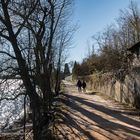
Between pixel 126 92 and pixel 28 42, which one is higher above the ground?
pixel 28 42

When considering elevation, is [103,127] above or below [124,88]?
below

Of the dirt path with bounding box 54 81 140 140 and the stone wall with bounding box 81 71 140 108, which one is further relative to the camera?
the stone wall with bounding box 81 71 140 108

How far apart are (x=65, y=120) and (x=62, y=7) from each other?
1692 cm

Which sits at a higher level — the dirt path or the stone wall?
the stone wall

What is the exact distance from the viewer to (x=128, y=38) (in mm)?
62219

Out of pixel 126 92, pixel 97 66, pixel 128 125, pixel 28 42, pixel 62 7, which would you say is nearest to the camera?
pixel 128 125

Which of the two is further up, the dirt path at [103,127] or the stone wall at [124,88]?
the stone wall at [124,88]

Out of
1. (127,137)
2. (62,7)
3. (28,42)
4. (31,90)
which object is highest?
(62,7)

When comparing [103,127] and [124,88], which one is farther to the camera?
[124,88]

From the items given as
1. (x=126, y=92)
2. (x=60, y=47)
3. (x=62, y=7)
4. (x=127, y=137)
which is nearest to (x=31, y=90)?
(x=127, y=137)

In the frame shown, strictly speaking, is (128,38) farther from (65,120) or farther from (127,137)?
(127,137)

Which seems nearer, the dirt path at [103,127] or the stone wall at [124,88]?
the dirt path at [103,127]

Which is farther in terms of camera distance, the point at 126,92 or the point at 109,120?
the point at 126,92

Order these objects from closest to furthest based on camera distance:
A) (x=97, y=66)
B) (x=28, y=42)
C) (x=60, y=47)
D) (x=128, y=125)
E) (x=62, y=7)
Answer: (x=128, y=125) < (x=28, y=42) < (x=62, y=7) < (x=60, y=47) < (x=97, y=66)
